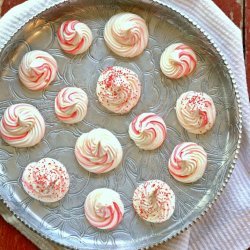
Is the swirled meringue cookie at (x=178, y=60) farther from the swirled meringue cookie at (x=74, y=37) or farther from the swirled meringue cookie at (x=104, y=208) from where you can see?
the swirled meringue cookie at (x=104, y=208)

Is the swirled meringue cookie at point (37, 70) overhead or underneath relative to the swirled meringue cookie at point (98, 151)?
overhead

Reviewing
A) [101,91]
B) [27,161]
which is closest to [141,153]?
[101,91]

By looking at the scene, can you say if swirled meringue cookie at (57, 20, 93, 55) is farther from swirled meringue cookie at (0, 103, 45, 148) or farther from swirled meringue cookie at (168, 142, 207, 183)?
swirled meringue cookie at (168, 142, 207, 183)

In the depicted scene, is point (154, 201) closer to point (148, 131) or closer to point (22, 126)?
point (148, 131)

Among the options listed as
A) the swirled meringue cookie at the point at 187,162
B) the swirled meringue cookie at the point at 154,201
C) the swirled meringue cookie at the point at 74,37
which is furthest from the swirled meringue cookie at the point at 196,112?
the swirled meringue cookie at the point at 74,37

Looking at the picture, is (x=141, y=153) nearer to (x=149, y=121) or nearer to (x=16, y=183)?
(x=149, y=121)

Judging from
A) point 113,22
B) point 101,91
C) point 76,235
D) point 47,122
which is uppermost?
point 113,22

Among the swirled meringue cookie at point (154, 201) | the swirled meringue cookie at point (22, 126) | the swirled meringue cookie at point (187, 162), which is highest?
the swirled meringue cookie at point (187, 162)
